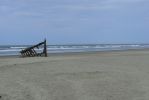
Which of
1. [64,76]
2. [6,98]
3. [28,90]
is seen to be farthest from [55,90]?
[64,76]

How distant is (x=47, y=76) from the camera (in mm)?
14789

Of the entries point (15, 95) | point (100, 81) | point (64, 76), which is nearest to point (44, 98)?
point (15, 95)

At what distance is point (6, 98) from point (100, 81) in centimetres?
381

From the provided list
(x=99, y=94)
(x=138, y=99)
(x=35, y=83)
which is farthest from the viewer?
(x=35, y=83)

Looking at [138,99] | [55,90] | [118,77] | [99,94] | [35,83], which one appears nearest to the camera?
[138,99]

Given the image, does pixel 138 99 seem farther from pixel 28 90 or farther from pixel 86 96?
pixel 28 90

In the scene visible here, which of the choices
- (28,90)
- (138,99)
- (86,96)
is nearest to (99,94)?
(86,96)

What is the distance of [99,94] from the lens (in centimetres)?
1049

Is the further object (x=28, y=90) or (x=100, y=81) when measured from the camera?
(x=100, y=81)

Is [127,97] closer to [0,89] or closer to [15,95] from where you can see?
[15,95]

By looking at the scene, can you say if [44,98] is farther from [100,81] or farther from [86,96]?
[100,81]

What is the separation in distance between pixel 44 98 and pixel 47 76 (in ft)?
15.4

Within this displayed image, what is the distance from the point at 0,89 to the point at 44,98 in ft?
6.86

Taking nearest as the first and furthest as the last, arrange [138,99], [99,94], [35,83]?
[138,99] → [99,94] → [35,83]
